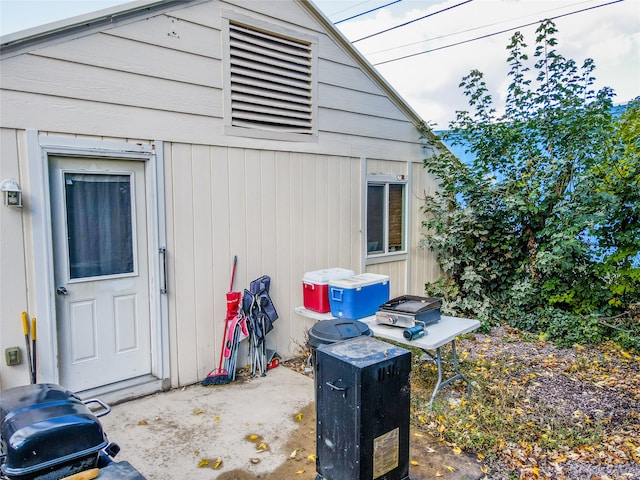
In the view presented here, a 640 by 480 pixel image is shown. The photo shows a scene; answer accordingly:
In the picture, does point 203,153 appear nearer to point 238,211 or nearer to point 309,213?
point 238,211

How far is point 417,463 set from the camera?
2.74m

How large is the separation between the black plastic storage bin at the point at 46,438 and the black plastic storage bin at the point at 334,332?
1389mm

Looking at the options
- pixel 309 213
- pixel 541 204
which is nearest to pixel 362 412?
pixel 309 213

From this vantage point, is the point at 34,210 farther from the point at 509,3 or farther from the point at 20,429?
the point at 509,3

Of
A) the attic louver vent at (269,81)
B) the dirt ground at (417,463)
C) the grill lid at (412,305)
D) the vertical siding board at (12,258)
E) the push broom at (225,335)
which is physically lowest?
the dirt ground at (417,463)

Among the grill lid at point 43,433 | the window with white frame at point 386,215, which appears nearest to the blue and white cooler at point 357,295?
the window with white frame at point 386,215

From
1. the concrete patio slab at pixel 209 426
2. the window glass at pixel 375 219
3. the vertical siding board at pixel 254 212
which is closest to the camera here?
the concrete patio slab at pixel 209 426

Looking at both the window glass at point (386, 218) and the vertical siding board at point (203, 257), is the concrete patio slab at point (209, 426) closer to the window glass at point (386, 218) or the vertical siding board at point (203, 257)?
the vertical siding board at point (203, 257)

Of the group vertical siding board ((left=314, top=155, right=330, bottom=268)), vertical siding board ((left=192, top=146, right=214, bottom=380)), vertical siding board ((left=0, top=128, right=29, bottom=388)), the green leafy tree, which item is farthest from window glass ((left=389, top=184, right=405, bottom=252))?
vertical siding board ((left=0, top=128, right=29, bottom=388))

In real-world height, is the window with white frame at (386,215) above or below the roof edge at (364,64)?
below

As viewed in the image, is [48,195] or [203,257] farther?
[203,257]

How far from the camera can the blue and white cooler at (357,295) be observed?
3830 mm

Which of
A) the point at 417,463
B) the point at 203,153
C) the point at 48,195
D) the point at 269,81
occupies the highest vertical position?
the point at 269,81

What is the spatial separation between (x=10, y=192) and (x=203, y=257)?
1.58 metres
